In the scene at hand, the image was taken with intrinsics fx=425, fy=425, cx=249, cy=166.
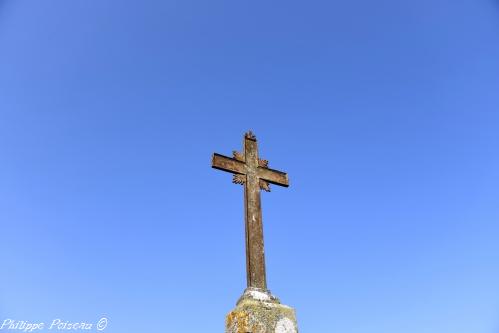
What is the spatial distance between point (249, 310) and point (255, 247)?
1.09 metres

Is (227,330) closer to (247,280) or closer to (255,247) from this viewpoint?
(247,280)

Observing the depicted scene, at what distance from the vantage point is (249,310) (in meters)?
4.88

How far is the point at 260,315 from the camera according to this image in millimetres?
4934

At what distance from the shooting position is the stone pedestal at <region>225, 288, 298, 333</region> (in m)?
4.80

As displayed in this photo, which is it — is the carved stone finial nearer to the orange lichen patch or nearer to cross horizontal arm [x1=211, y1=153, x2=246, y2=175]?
cross horizontal arm [x1=211, y1=153, x2=246, y2=175]

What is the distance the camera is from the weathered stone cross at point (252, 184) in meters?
5.64

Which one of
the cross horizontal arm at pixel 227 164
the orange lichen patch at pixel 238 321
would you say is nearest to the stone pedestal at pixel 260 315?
the orange lichen patch at pixel 238 321

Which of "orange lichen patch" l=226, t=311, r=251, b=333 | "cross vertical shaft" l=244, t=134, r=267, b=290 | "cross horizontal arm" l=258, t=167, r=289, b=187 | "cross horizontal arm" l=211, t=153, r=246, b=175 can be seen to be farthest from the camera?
"cross horizontal arm" l=258, t=167, r=289, b=187

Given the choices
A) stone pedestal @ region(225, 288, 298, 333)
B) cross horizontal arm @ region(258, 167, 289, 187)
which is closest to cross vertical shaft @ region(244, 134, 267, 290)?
cross horizontal arm @ region(258, 167, 289, 187)

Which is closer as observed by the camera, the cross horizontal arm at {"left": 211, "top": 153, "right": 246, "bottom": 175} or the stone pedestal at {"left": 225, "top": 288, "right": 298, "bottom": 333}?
the stone pedestal at {"left": 225, "top": 288, "right": 298, "bottom": 333}

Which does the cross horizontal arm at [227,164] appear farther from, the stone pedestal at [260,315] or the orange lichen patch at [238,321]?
the orange lichen patch at [238,321]

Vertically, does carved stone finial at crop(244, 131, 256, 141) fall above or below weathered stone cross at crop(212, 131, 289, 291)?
above

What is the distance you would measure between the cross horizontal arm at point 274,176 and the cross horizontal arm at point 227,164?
0.34m

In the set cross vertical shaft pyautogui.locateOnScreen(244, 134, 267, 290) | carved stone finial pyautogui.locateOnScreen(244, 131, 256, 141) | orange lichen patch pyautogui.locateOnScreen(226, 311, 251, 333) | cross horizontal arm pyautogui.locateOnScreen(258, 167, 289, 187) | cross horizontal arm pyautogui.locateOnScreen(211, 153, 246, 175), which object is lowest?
orange lichen patch pyautogui.locateOnScreen(226, 311, 251, 333)
